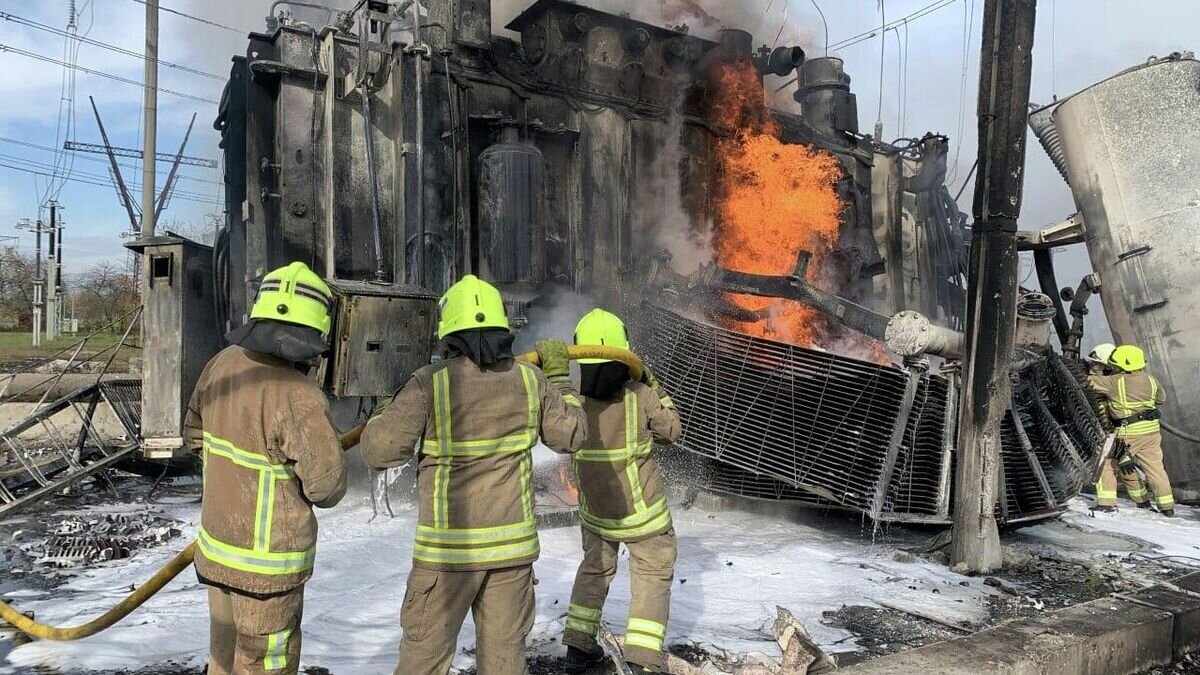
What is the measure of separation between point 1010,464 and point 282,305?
646cm

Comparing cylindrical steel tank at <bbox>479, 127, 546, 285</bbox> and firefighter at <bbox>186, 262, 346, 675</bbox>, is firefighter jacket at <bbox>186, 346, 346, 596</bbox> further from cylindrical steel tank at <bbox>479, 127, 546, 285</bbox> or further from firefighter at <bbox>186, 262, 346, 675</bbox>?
cylindrical steel tank at <bbox>479, 127, 546, 285</bbox>

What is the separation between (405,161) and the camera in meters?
8.30

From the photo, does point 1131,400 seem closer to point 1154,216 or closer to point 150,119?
point 1154,216

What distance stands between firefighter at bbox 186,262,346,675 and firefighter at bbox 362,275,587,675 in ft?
0.81

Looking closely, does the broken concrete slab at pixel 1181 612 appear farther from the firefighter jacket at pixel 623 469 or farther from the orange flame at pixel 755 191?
the orange flame at pixel 755 191

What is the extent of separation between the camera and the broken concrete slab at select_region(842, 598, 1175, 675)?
144 inches

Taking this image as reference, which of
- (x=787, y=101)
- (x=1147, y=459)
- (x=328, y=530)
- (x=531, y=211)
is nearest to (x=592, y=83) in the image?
(x=531, y=211)

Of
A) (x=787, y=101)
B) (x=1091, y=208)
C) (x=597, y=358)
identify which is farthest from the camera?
(x=787, y=101)

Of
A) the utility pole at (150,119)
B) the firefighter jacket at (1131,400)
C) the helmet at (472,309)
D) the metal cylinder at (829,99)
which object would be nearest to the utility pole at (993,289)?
the firefighter jacket at (1131,400)

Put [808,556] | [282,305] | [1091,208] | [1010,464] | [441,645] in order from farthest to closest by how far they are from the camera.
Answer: [1091,208], [1010,464], [808,556], [441,645], [282,305]

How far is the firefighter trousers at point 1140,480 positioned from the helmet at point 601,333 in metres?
7.31

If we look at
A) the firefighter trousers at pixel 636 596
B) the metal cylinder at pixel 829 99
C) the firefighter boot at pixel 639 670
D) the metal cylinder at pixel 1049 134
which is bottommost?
the firefighter boot at pixel 639 670

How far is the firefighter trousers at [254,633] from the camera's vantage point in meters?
2.68

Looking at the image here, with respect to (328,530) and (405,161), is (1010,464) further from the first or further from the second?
(405,161)
